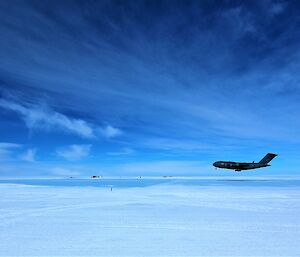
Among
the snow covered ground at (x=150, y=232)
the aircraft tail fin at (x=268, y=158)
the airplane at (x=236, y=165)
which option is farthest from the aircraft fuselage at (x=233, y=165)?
the snow covered ground at (x=150, y=232)

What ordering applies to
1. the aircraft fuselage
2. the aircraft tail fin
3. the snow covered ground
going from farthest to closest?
1. the aircraft tail fin
2. the aircraft fuselage
3. the snow covered ground

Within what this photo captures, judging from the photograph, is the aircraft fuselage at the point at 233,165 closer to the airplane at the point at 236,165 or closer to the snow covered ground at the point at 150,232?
the airplane at the point at 236,165

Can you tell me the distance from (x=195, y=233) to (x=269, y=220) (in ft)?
17.1

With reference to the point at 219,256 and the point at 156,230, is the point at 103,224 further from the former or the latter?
the point at 219,256

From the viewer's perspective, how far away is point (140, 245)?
1072 centimetres

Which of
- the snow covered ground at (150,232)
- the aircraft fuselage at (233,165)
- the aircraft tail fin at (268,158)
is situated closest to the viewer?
the snow covered ground at (150,232)

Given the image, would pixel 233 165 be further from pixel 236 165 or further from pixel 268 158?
pixel 268 158

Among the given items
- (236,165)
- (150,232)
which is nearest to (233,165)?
(236,165)

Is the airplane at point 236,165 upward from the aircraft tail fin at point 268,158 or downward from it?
downward

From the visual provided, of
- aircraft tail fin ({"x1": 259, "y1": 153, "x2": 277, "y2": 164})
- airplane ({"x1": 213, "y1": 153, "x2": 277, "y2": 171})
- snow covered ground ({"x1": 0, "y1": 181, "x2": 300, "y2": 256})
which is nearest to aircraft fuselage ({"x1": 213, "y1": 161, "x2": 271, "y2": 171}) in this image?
airplane ({"x1": 213, "y1": 153, "x2": 277, "y2": 171})

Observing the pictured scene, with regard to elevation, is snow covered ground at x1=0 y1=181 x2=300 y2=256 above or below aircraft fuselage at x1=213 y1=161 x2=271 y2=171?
below

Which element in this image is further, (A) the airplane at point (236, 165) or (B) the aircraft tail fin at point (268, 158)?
(B) the aircraft tail fin at point (268, 158)

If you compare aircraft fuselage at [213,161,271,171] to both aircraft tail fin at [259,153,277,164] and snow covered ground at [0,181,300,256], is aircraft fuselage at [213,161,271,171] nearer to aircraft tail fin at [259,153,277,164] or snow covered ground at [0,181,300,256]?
aircraft tail fin at [259,153,277,164]

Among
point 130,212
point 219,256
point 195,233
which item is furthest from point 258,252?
point 130,212
